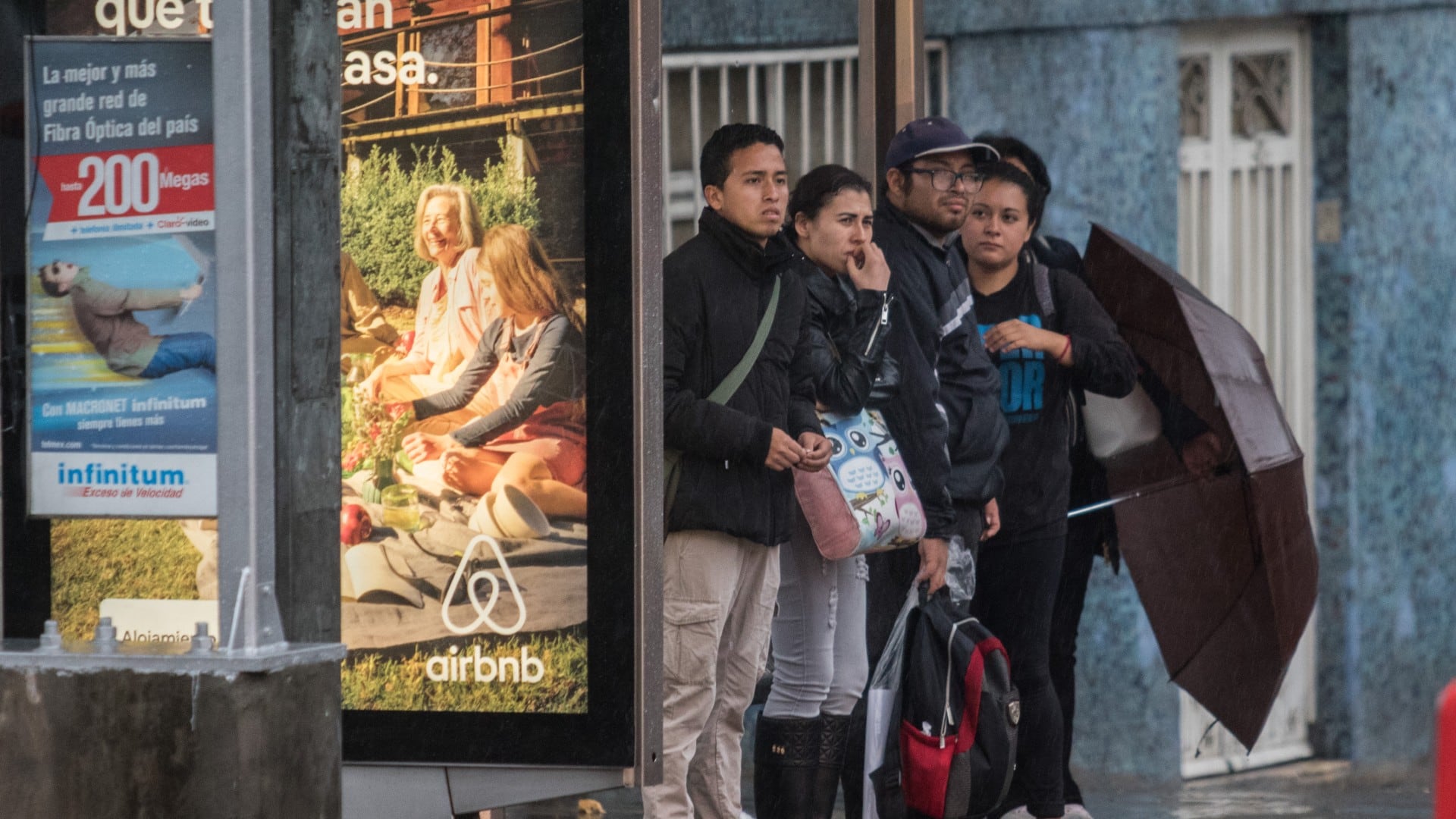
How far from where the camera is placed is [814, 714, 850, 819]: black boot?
589 cm

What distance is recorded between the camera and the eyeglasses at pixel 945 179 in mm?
6293

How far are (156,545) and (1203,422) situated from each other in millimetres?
3509

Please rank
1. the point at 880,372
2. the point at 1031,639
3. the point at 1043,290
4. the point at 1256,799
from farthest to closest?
the point at 1256,799
the point at 1043,290
the point at 1031,639
the point at 880,372

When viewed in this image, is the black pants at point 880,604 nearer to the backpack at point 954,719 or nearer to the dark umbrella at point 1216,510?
the backpack at point 954,719

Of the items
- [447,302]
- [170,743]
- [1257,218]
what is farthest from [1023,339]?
[170,743]

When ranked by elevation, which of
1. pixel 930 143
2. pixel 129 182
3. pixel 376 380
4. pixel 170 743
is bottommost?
pixel 170 743

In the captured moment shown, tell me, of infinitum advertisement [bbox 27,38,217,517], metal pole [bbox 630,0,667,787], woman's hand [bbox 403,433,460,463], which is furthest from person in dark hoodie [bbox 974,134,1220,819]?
infinitum advertisement [bbox 27,38,217,517]

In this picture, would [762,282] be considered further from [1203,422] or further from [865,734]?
[1203,422]

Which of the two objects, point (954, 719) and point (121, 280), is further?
point (954, 719)

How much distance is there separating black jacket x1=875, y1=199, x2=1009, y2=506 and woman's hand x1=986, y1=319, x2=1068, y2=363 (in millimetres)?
166

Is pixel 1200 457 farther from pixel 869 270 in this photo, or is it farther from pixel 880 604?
pixel 869 270

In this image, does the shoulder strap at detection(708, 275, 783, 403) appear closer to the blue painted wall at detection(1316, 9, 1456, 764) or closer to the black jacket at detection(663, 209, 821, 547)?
the black jacket at detection(663, 209, 821, 547)

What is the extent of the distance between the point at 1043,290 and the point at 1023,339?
30 centimetres

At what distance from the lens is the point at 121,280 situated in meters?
4.35
